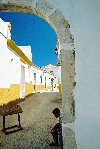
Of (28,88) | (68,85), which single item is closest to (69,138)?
(68,85)

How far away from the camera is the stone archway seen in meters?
2.87

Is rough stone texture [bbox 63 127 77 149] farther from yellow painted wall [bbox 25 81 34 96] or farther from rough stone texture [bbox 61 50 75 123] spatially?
yellow painted wall [bbox 25 81 34 96]

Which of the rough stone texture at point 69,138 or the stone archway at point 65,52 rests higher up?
the stone archway at point 65,52

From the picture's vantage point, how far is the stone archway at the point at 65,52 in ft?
9.41

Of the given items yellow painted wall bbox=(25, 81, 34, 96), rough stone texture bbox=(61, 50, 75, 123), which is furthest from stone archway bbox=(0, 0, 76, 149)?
yellow painted wall bbox=(25, 81, 34, 96)

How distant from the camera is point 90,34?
2951mm

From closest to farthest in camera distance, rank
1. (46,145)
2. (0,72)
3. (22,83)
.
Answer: (46,145) < (0,72) < (22,83)

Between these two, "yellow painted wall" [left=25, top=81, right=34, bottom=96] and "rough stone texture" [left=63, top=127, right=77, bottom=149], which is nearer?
"rough stone texture" [left=63, top=127, right=77, bottom=149]

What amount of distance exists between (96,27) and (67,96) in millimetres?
978

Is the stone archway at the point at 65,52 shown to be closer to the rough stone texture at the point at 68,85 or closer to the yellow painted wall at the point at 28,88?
the rough stone texture at the point at 68,85

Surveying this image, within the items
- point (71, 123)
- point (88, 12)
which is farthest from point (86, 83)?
point (88, 12)

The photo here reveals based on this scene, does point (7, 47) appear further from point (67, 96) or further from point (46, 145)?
point (67, 96)

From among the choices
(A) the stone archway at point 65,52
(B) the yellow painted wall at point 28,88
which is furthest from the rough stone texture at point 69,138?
(B) the yellow painted wall at point 28,88

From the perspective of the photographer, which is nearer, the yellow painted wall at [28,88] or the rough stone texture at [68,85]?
the rough stone texture at [68,85]
